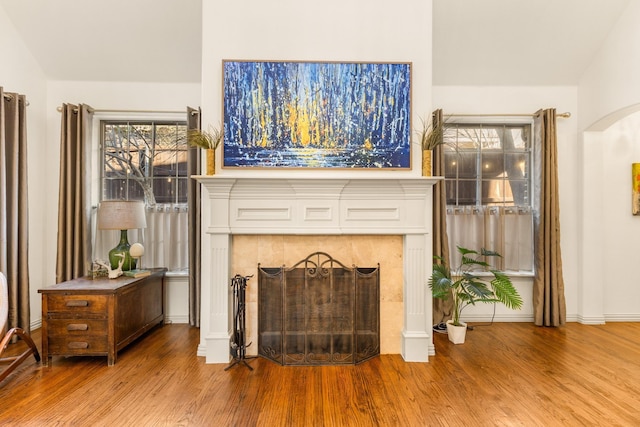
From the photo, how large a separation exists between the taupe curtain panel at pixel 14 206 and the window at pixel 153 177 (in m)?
0.72

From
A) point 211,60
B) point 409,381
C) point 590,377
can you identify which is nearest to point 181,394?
point 409,381

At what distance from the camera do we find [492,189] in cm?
402

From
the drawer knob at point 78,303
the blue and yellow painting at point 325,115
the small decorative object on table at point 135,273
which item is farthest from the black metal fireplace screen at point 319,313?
the drawer knob at point 78,303

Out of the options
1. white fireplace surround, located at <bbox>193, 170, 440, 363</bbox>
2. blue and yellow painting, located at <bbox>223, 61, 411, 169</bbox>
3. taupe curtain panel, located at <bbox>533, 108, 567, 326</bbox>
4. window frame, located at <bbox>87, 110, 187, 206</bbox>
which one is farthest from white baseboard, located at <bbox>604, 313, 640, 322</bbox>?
window frame, located at <bbox>87, 110, 187, 206</bbox>

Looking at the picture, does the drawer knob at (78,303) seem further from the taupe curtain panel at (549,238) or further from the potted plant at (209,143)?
the taupe curtain panel at (549,238)

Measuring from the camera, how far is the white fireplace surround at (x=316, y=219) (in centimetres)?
283

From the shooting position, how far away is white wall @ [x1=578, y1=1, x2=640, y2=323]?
3.58 m

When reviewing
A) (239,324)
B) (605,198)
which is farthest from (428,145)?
(605,198)

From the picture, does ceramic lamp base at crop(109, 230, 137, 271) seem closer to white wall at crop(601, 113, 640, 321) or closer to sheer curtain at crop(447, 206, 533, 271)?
sheer curtain at crop(447, 206, 533, 271)

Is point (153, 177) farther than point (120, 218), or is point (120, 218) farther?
point (153, 177)

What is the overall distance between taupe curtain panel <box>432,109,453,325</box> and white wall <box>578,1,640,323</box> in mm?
1552

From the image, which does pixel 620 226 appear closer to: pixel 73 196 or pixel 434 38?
pixel 434 38

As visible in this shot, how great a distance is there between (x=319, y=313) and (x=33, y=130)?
346 cm

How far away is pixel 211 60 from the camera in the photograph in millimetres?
2949
